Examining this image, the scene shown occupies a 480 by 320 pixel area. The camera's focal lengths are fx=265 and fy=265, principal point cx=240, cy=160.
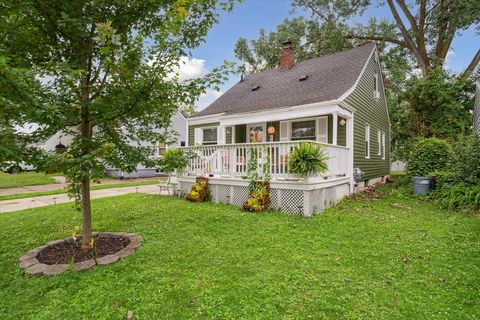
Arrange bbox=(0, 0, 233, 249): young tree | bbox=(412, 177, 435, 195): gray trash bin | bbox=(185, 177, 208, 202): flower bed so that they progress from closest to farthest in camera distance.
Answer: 1. bbox=(0, 0, 233, 249): young tree
2. bbox=(185, 177, 208, 202): flower bed
3. bbox=(412, 177, 435, 195): gray trash bin

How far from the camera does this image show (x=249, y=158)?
7492mm

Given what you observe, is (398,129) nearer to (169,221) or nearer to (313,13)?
(313,13)

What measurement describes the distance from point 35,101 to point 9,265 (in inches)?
103

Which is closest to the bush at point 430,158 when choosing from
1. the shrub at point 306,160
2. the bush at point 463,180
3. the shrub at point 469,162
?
the bush at point 463,180

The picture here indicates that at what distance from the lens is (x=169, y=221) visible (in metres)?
5.82

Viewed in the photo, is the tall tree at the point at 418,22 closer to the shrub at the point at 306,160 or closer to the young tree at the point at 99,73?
Answer: the shrub at the point at 306,160

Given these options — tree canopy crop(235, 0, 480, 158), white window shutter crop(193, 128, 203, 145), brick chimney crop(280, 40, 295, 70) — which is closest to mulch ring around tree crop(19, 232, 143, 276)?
white window shutter crop(193, 128, 203, 145)

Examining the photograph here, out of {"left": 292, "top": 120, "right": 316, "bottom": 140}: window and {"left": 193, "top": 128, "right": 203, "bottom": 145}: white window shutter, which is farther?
{"left": 193, "top": 128, "right": 203, "bottom": 145}: white window shutter

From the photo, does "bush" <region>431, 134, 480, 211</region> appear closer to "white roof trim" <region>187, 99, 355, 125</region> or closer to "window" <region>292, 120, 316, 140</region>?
"white roof trim" <region>187, 99, 355, 125</region>

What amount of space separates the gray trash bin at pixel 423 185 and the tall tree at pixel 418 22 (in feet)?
25.4

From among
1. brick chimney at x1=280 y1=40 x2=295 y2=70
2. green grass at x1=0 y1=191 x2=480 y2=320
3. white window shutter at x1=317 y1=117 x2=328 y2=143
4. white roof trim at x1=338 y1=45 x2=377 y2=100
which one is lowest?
green grass at x1=0 y1=191 x2=480 y2=320

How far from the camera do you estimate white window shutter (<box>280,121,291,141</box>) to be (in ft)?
35.9

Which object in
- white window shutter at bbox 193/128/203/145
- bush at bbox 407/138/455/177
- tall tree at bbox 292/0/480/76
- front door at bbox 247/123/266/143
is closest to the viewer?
bush at bbox 407/138/455/177

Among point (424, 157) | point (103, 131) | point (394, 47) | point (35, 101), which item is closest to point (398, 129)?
point (424, 157)
